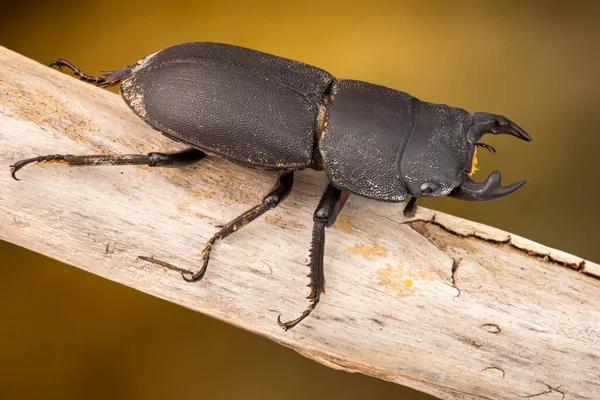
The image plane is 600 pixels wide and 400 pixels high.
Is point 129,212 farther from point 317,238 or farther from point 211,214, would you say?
point 317,238

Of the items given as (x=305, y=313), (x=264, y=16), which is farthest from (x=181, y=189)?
(x=264, y=16)

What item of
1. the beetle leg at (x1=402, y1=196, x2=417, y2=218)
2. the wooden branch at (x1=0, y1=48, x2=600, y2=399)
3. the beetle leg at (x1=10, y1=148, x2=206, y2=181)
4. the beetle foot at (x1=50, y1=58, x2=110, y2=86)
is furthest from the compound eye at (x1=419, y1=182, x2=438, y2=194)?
the beetle foot at (x1=50, y1=58, x2=110, y2=86)

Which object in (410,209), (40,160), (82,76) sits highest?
(410,209)

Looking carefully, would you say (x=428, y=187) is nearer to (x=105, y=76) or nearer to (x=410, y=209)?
(x=410, y=209)

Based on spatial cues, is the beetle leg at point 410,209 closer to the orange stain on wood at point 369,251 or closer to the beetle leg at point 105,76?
the orange stain on wood at point 369,251

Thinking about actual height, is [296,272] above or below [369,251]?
below

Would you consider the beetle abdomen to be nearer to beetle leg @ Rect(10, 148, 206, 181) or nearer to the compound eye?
beetle leg @ Rect(10, 148, 206, 181)

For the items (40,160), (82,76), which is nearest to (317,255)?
(40,160)
